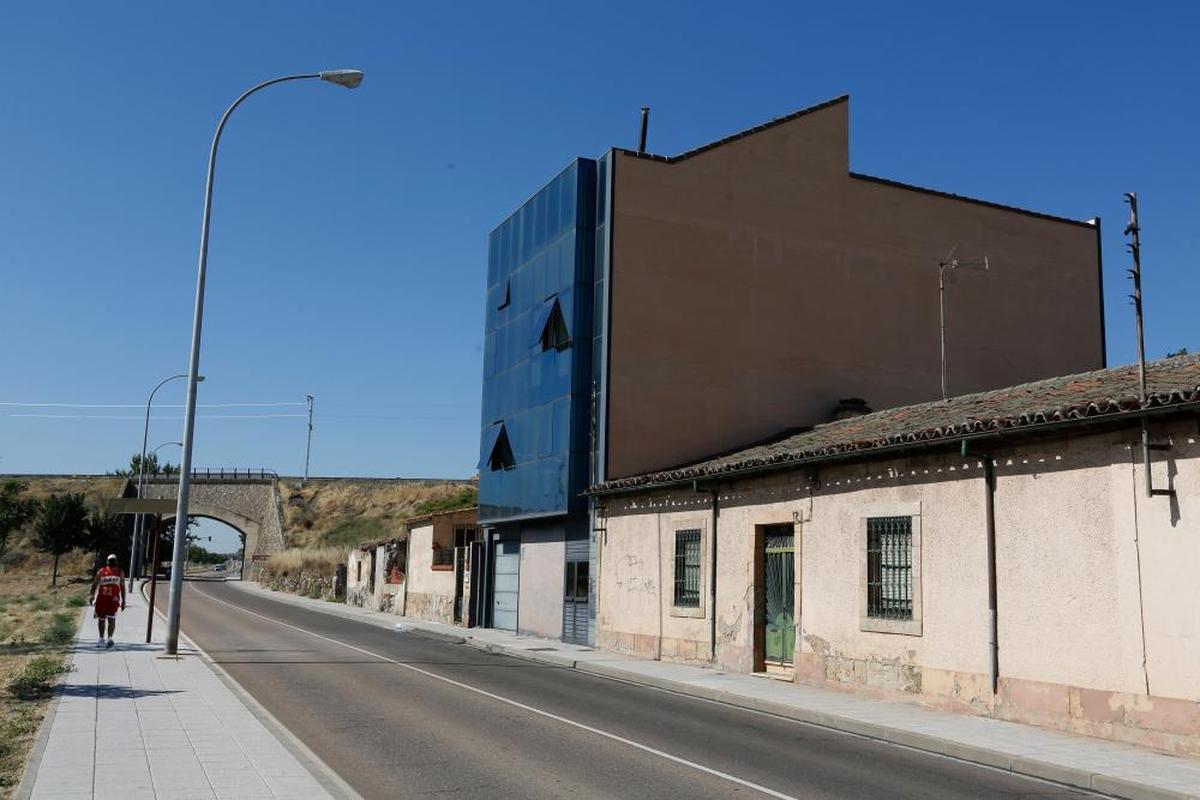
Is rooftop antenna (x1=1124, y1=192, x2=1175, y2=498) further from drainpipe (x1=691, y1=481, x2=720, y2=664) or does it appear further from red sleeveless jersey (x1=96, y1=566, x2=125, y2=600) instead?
red sleeveless jersey (x1=96, y1=566, x2=125, y2=600)

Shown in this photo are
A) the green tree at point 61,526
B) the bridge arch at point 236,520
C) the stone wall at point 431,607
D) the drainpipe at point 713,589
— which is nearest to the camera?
the drainpipe at point 713,589

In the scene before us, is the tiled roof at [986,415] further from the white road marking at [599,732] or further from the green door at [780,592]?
the white road marking at [599,732]

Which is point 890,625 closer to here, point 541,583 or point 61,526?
point 541,583

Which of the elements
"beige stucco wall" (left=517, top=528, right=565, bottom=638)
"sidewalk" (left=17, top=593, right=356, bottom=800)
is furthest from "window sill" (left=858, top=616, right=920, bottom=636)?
"beige stucco wall" (left=517, top=528, right=565, bottom=638)

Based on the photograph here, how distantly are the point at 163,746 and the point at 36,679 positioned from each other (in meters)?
5.52

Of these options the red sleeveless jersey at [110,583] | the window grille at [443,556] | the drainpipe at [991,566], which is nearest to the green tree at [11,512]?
the window grille at [443,556]

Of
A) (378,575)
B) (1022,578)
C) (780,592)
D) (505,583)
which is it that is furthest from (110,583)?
(378,575)

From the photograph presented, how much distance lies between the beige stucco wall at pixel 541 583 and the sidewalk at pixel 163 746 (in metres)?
12.2

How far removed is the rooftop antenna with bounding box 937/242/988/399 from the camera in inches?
1066

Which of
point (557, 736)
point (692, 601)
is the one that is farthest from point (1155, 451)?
point (692, 601)

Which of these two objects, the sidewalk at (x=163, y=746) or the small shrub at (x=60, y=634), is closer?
the sidewalk at (x=163, y=746)

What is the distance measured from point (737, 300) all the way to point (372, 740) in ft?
55.5

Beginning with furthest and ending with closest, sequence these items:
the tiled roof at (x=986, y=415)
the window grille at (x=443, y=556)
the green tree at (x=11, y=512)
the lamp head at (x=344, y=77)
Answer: the green tree at (x=11, y=512), the window grille at (x=443, y=556), the lamp head at (x=344, y=77), the tiled roof at (x=986, y=415)

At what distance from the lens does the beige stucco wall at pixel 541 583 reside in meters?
27.1
